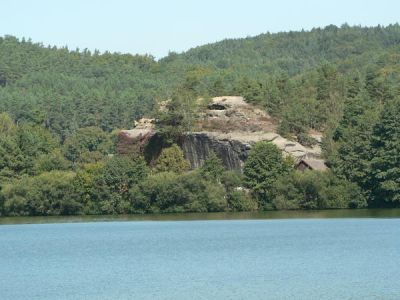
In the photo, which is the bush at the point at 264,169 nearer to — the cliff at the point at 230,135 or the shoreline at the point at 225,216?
the shoreline at the point at 225,216

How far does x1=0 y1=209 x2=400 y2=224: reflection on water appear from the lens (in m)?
85.6

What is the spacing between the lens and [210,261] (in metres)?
53.2

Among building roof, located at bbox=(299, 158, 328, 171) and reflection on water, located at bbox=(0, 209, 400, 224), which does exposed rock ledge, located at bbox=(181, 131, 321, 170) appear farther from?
reflection on water, located at bbox=(0, 209, 400, 224)

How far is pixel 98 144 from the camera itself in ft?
499

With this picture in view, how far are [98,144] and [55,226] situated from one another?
66.9 m

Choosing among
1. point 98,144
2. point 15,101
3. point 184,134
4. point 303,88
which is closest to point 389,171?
point 184,134

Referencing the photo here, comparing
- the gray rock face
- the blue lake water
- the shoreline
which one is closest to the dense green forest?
the gray rock face

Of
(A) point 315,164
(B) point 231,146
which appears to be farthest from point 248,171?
(A) point 315,164

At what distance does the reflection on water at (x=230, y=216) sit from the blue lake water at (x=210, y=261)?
602cm

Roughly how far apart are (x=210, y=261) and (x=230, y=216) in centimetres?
3784

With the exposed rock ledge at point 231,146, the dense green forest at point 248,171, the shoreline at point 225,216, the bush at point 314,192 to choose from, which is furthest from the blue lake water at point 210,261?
the exposed rock ledge at point 231,146

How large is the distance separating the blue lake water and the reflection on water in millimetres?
6021

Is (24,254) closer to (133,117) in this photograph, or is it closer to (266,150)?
(266,150)

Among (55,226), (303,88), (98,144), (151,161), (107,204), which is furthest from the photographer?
(98,144)
